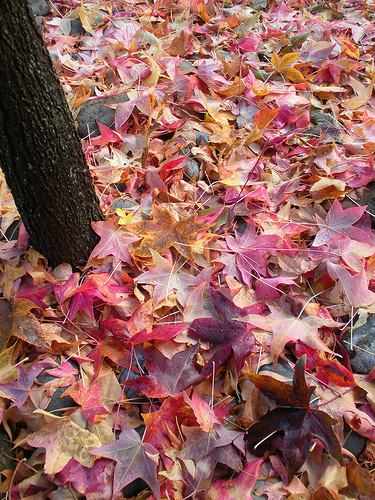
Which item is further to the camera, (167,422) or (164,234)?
(164,234)

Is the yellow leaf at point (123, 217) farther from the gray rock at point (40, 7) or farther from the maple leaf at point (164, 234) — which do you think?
the gray rock at point (40, 7)

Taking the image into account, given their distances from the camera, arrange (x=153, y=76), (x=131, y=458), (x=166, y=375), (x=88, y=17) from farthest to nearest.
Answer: (x=88, y=17) < (x=153, y=76) < (x=166, y=375) < (x=131, y=458)

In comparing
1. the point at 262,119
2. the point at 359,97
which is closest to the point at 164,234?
the point at 262,119

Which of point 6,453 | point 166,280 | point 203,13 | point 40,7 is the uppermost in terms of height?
point 40,7

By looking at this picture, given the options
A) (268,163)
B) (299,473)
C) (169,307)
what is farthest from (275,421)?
(268,163)

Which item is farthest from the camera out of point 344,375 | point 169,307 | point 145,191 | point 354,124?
point 354,124

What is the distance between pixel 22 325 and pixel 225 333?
1.75 feet

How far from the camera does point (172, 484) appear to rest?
75 centimetres

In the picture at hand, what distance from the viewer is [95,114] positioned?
143 centimetres

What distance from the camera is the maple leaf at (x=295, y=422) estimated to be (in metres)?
0.72

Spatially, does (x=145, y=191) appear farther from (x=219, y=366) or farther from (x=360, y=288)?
(x=360, y=288)

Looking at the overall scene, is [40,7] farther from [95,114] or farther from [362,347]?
[362,347]

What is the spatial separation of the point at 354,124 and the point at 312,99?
24 cm

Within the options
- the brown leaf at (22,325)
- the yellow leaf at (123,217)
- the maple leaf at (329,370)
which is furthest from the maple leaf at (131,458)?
the yellow leaf at (123,217)
